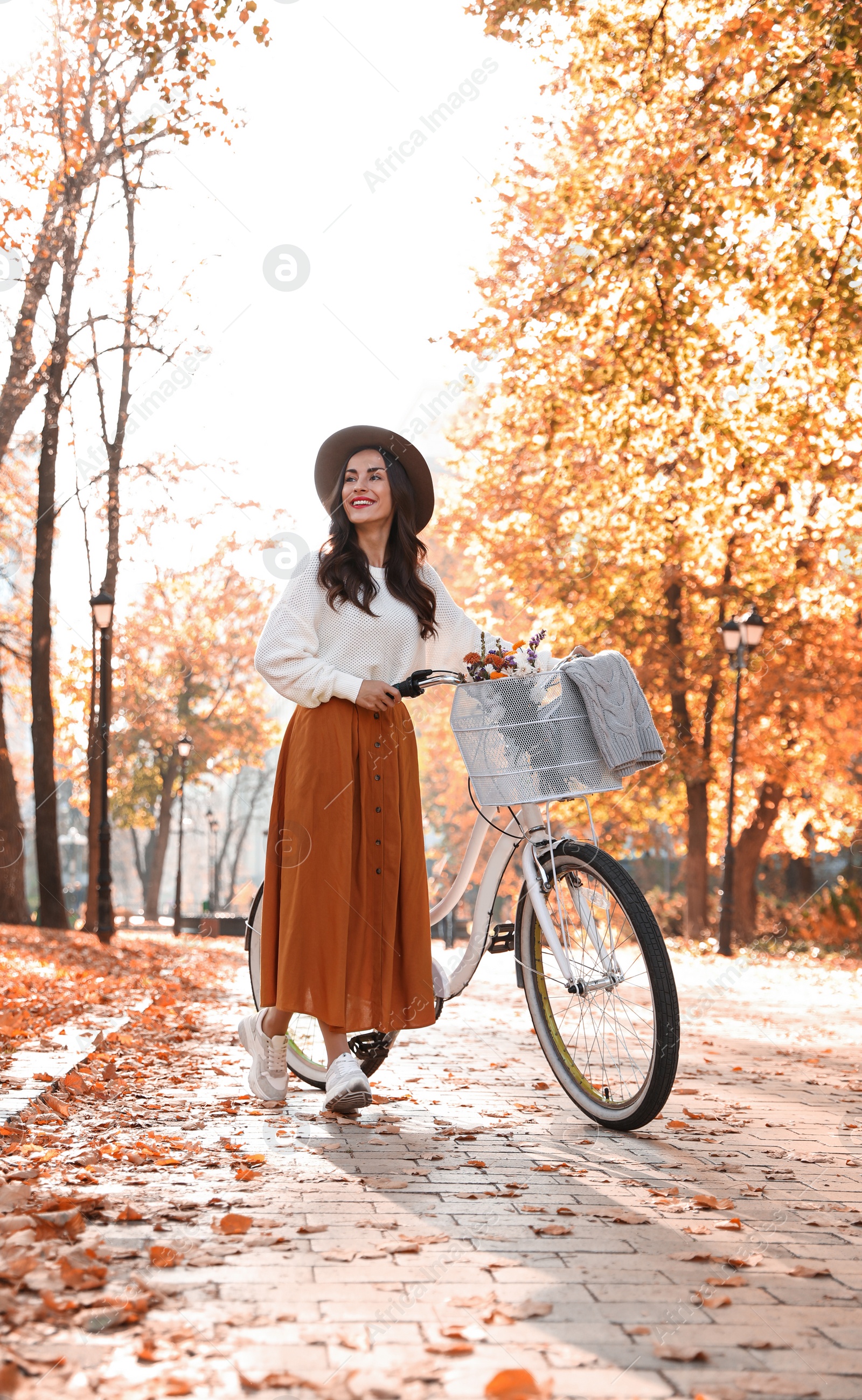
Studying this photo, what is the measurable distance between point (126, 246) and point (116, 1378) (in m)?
19.5

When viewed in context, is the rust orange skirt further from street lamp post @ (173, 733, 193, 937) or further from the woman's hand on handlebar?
street lamp post @ (173, 733, 193, 937)

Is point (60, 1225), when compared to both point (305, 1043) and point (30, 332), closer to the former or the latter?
point (305, 1043)

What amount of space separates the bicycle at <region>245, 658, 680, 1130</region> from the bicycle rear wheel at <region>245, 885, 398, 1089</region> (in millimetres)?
182

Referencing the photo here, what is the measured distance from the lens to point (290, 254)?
498 inches

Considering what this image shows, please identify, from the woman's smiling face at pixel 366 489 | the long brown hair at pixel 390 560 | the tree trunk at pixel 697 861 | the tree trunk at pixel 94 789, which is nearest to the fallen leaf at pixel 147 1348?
the long brown hair at pixel 390 560

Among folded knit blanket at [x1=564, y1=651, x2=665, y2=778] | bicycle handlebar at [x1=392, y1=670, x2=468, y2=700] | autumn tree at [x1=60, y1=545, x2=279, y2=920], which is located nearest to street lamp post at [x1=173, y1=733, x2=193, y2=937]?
autumn tree at [x1=60, y1=545, x2=279, y2=920]

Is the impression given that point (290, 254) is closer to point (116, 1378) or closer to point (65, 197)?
point (65, 197)

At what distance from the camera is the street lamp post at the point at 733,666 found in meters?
17.0

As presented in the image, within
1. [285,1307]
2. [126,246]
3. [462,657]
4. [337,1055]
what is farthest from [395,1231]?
[126,246]

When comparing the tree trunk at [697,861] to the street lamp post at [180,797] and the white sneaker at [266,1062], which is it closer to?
the street lamp post at [180,797]

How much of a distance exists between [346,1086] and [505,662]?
5.21ft

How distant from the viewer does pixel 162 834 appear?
3531 cm

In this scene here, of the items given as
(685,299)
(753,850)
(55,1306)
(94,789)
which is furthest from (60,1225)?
(753,850)

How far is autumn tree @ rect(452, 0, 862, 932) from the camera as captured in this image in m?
9.29
